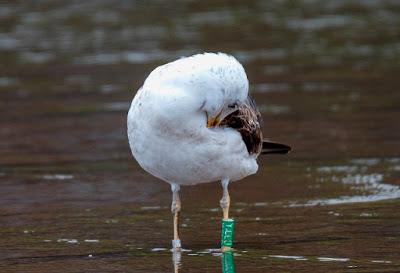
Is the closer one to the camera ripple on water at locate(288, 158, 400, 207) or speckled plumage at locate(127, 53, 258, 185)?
speckled plumage at locate(127, 53, 258, 185)

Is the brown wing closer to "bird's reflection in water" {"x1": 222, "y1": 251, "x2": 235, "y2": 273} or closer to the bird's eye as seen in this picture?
the bird's eye

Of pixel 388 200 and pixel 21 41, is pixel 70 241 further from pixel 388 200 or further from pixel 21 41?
pixel 21 41

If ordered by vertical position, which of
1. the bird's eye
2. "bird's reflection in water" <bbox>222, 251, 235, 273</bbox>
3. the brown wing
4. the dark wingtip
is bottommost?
"bird's reflection in water" <bbox>222, 251, 235, 273</bbox>

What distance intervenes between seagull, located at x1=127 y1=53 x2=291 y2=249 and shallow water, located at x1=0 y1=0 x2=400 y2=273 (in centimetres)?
63

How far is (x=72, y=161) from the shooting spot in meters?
11.0

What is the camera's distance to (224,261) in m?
7.19

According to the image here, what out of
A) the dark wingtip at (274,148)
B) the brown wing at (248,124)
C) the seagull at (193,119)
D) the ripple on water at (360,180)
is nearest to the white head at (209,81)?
the seagull at (193,119)

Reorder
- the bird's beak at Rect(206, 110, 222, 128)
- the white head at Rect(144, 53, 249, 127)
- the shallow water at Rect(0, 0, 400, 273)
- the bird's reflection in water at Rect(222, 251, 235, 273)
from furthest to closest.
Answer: the shallow water at Rect(0, 0, 400, 273) < the bird's reflection in water at Rect(222, 251, 235, 273) < the bird's beak at Rect(206, 110, 222, 128) < the white head at Rect(144, 53, 249, 127)

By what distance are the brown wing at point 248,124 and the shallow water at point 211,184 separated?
67cm

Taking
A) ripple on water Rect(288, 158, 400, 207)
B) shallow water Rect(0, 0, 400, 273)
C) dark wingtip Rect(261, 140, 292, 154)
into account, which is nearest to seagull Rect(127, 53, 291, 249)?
shallow water Rect(0, 0, 400, 273)

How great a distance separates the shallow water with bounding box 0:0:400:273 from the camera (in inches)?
298

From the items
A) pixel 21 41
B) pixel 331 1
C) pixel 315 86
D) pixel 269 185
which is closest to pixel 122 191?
pixel 269 185

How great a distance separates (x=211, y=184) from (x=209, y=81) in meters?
3.44

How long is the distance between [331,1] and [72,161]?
38.8ft
